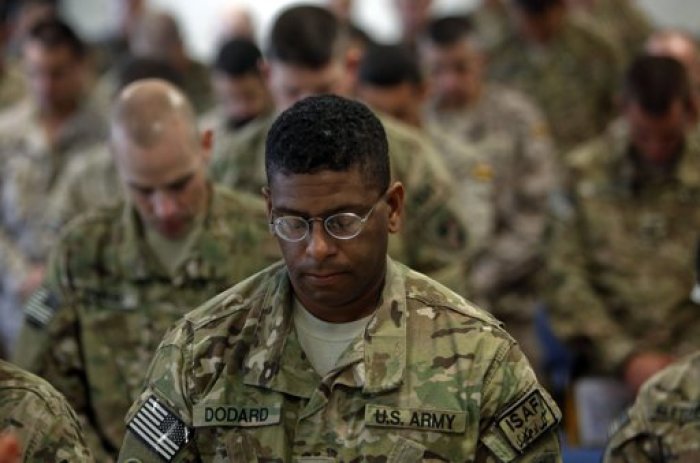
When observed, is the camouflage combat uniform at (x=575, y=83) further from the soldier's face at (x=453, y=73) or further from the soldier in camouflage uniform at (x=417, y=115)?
the soldier in camouflage uniform at (x=417, y=115)

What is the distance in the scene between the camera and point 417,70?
614 centimetres

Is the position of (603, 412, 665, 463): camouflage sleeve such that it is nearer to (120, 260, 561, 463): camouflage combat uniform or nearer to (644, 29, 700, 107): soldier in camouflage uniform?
(120, 260, 561, 463): camouflage combat uniform

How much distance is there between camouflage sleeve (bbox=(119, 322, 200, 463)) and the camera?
3.18 meters

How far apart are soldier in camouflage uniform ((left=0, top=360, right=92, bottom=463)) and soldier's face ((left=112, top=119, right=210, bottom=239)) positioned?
116cm

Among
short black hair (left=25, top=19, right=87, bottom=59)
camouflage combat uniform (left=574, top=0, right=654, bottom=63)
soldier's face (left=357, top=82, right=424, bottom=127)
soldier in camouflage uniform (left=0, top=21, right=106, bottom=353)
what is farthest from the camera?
camouflage combat uniform (left=574, top=0, right=654, bottom=63)

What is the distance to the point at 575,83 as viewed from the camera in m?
7.84

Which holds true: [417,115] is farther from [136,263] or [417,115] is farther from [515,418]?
[515,418]

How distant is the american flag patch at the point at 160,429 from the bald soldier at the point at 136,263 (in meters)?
1.11

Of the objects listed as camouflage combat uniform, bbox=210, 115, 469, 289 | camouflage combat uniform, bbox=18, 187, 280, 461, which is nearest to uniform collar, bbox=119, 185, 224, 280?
camouflage combat uniform, bbox=18, 187, 280, 461

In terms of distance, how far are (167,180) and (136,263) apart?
10.6 inches

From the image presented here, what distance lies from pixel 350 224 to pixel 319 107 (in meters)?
0.26

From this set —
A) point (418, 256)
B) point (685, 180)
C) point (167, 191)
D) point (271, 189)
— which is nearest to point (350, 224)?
point (271, 189)

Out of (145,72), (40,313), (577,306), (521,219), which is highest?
(145,72)

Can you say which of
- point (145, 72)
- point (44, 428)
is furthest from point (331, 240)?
point (145, 72)
